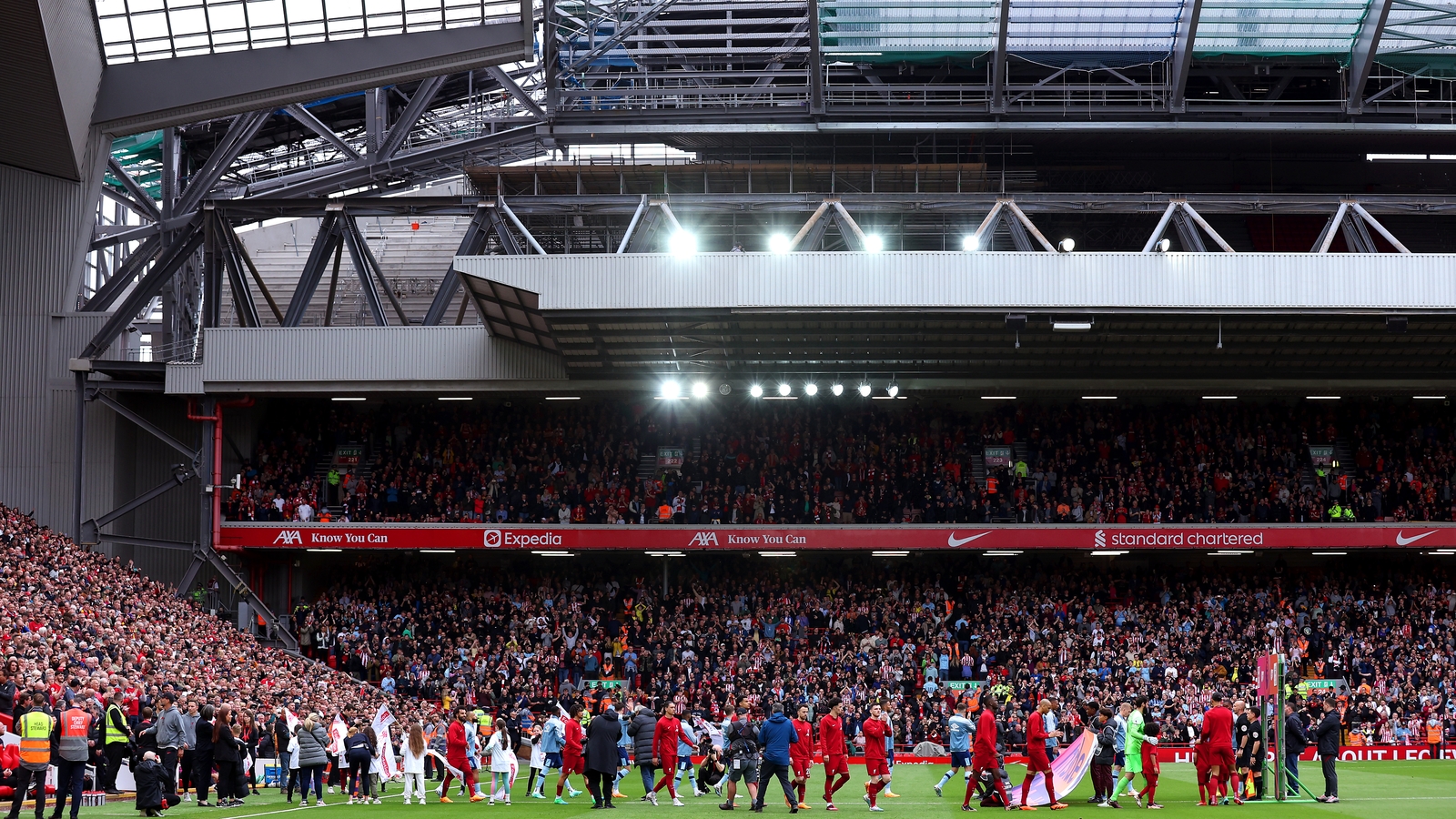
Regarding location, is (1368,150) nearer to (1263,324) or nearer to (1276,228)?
(1276,228)

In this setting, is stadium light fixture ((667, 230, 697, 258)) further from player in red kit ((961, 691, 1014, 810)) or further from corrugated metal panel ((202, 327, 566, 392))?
player in red kit ((961, 691, 1014, 810))

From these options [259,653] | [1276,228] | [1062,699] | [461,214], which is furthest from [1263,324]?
[259,653]

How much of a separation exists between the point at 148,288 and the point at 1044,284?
982 inches

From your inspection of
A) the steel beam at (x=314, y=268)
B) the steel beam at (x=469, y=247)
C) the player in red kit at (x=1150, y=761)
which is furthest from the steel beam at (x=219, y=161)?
the player in red kit at (x=1150, y=761)

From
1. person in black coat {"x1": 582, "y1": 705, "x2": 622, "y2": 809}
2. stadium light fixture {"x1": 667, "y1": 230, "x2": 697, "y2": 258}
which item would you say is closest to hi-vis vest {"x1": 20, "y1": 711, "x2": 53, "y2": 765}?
person in black coat {"x1": 582, "y1": 705, "x2": 622, "y2": 809}

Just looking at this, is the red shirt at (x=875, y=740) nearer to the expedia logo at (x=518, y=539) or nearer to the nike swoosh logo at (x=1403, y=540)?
the expedia logo at (x=518, y=539)

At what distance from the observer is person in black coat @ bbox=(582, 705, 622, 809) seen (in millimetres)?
20500

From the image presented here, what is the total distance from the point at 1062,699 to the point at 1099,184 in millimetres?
19053

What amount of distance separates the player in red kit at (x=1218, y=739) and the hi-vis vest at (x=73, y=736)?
15.2 metres

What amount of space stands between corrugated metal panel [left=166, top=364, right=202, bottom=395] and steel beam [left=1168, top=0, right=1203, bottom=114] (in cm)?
2835

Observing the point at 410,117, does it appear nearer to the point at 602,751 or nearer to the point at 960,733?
the point at 960,733

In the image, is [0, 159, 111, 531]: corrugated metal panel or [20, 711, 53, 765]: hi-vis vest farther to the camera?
[0, 159, 111, 531]: corrugated metal panel

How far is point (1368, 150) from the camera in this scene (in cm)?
4600

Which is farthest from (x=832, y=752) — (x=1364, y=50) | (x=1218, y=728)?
(x=1364, y=50)
